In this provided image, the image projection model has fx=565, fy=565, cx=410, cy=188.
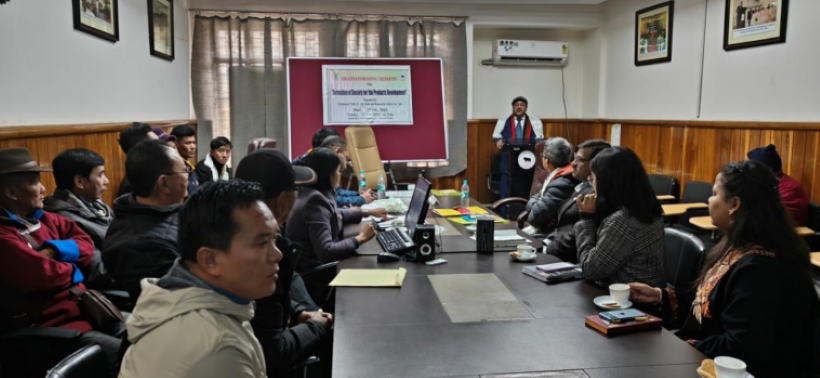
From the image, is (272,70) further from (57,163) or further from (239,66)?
(57,163)

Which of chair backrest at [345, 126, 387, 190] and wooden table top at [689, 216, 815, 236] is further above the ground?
chair backrest at [345, 126, 387, 190]

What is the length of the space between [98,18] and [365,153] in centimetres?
277

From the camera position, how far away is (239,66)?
6.53 metres

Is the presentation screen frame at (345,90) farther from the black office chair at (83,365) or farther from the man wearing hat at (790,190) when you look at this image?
the black office chair at (83,365)

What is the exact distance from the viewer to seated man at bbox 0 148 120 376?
6.62 feet

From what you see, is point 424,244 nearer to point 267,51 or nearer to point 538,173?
point 538,173

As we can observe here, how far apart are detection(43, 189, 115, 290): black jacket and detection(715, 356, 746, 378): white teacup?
243cm

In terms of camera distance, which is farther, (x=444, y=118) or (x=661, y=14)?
(x=444, y=118)

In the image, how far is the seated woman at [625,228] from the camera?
2.23m

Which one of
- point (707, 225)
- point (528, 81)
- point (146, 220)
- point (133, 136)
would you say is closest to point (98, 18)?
point (133, 136)

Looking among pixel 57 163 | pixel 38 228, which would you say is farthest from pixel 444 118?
pixel 38 228

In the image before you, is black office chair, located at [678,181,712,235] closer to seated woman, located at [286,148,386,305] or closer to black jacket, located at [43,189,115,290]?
seated woman, located at [286,148,386,305]

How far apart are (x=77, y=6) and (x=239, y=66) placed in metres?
3.08

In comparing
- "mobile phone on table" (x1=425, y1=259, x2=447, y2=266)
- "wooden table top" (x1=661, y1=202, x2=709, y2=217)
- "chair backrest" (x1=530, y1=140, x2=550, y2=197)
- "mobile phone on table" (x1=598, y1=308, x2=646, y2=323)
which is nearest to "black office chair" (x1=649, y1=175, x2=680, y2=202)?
"wooden table top" (x1=661, y1=202, x2=709, y2=217)
